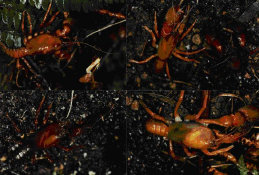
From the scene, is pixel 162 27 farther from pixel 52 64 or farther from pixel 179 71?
pixel 52 64

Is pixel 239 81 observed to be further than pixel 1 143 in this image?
No

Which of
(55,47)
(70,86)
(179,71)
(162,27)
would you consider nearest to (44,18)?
(55,47)

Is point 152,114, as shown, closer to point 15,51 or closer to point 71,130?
point 71,130

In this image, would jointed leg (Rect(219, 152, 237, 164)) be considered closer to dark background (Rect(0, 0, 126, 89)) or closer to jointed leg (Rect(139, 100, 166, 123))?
jointed leg (Rect(139, 100, 166, 123))

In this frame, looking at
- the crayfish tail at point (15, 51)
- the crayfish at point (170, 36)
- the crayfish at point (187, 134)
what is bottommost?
the crayfish at point (187, 134)

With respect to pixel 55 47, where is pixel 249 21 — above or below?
above

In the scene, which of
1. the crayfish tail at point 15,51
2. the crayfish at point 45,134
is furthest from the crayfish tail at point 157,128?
the crayfish tail at point 15,51

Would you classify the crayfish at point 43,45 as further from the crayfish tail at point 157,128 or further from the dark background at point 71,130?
the crayfish tail at point 157,128
